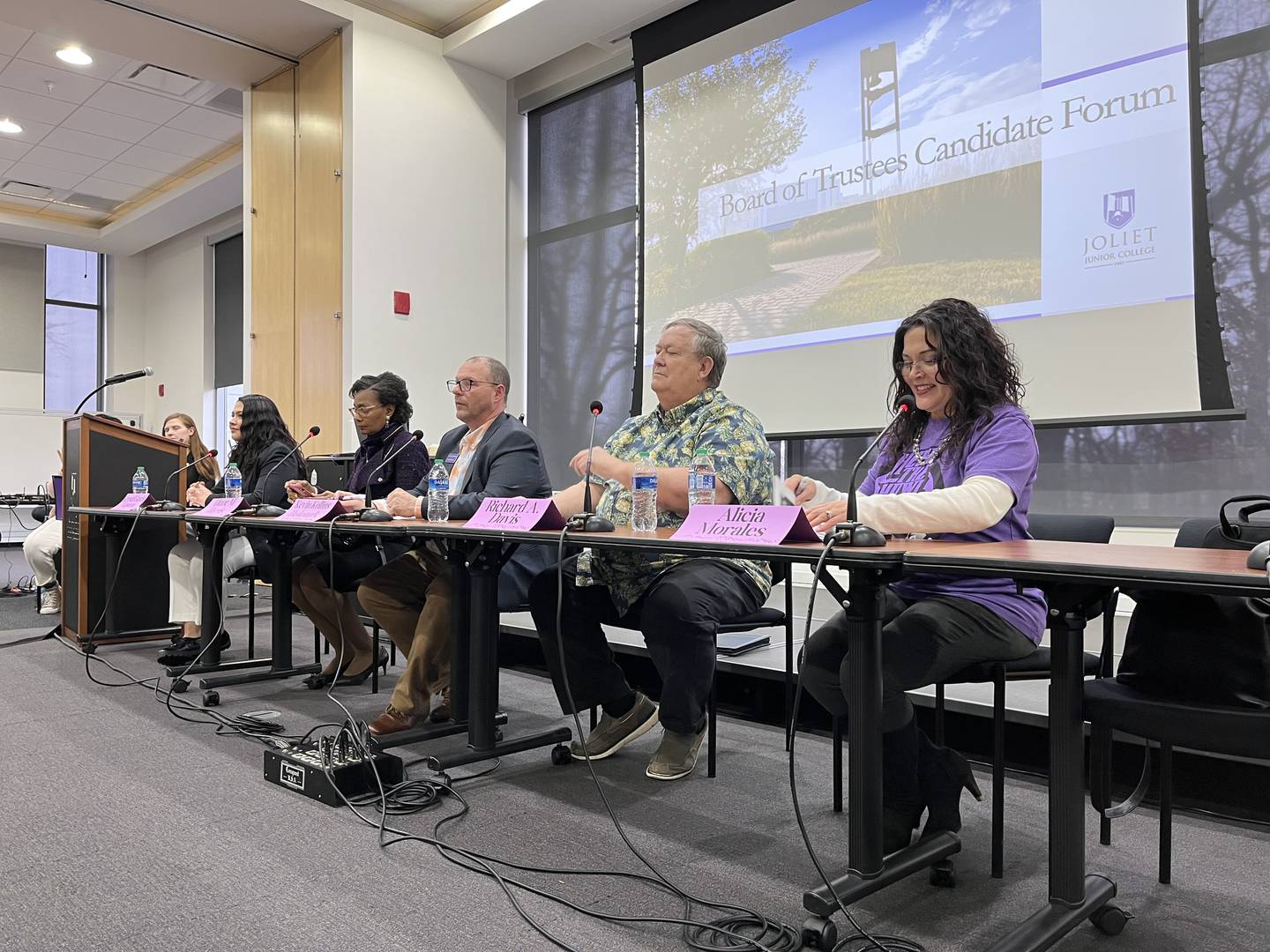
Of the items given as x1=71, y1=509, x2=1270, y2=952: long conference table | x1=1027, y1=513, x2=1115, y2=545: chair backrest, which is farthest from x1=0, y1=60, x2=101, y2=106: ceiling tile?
x1=1027, y1=513, x2=1115, y2=545: chair backrest

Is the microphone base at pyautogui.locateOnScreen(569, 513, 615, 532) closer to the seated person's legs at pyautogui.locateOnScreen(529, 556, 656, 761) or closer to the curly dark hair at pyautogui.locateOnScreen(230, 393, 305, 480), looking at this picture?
the seated person's legs at pyautogui.locateOnScreen(529, 556, 656, 761)

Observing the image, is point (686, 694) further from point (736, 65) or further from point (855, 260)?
point (736, 65)

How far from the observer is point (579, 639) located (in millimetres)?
2195

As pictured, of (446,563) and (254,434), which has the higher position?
(254,434)

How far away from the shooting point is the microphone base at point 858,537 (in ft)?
4.25

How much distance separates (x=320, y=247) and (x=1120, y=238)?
3672 millimetres

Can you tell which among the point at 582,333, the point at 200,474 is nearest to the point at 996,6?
the point at 582,333

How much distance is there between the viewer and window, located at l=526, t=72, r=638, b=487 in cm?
492

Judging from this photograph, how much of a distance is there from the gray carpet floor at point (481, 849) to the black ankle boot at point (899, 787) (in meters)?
0.09

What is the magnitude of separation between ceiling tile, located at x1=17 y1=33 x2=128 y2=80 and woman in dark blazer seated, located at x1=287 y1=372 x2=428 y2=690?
3.26m

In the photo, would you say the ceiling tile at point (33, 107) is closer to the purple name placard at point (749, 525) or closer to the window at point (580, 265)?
the window at point (580, 265)

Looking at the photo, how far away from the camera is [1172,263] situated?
283 centimetres

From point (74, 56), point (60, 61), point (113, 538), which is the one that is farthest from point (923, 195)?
point (60, 61)

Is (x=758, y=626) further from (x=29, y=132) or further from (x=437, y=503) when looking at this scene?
(x=29, y=132)
